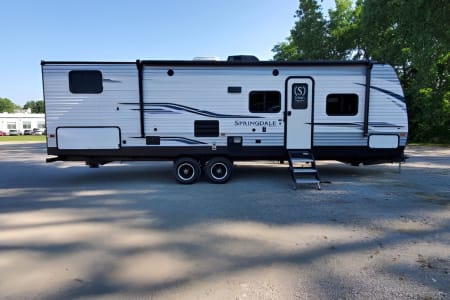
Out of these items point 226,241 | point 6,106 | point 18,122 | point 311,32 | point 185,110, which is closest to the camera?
point 226,241

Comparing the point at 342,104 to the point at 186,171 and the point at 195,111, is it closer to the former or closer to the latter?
the point at 195,111

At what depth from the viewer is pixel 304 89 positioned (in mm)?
7965

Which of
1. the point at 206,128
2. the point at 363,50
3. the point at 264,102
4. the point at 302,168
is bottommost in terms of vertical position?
the point at 302,168

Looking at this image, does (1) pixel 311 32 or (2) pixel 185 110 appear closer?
(2) pixel 185 110

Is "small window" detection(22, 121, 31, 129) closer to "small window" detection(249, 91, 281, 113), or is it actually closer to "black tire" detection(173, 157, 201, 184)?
"black tire" detection(173, 157, 201, 184)

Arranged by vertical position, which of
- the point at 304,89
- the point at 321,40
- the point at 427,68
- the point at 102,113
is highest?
the point at 321,40

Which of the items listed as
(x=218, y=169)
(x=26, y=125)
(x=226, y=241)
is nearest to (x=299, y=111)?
(x=218, y=169)

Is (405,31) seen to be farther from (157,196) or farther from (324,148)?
(157,196)

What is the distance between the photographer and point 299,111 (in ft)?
26.2

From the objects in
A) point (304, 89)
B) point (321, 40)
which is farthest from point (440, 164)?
point (321, 40)

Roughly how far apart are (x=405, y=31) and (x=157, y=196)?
11.3m

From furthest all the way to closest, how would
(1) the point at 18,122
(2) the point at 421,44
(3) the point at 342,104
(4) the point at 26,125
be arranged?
(4) the point at 26,125 < (1) the point at 18,122 < (2) the point at 421,44 < (3) the point at 342,104

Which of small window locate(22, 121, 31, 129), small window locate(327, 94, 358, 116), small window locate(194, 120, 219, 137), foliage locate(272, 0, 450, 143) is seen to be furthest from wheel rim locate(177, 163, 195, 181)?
small window locate(22, 121, 31, 129)

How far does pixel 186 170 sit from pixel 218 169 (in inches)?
32.8
